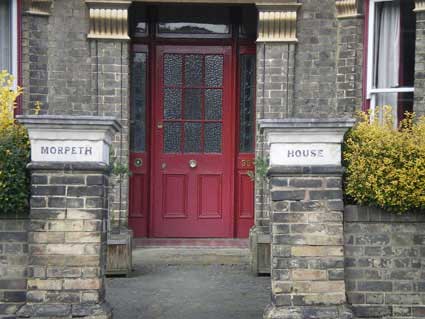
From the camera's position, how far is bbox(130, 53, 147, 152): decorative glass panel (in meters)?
9.76

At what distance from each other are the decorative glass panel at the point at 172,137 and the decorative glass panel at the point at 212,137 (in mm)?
409

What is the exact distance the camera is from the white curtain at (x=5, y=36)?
29.0 feet

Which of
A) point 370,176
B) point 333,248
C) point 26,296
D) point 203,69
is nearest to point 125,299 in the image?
point 26,296

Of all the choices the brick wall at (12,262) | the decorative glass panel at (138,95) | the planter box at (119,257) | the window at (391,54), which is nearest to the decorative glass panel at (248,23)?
the decorative glass panel at (138,95)

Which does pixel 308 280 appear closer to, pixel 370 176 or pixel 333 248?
pixel 333 248

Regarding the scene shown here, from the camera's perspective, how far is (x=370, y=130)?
19.7 ft

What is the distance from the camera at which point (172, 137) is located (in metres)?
9.88

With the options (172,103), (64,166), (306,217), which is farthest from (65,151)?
(172,103)

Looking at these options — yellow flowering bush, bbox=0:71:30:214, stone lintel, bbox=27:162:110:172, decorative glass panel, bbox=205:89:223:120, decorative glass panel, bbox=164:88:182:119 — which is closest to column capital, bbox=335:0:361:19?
decorative glass panel, bbox=205:89:223:120

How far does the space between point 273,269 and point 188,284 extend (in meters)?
2.19

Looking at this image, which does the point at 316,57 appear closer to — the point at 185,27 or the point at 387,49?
the point at 387,49

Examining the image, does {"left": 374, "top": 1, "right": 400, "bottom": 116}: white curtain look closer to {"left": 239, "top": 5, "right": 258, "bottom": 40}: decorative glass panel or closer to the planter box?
{"left": 239, "top": 5, "right": 258, "bottom": 40}: decorative glass panel

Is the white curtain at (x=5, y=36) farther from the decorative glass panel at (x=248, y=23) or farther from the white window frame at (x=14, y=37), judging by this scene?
the decorative glass panel at (x=248, y=23)

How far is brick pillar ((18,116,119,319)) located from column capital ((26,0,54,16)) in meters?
3.70
